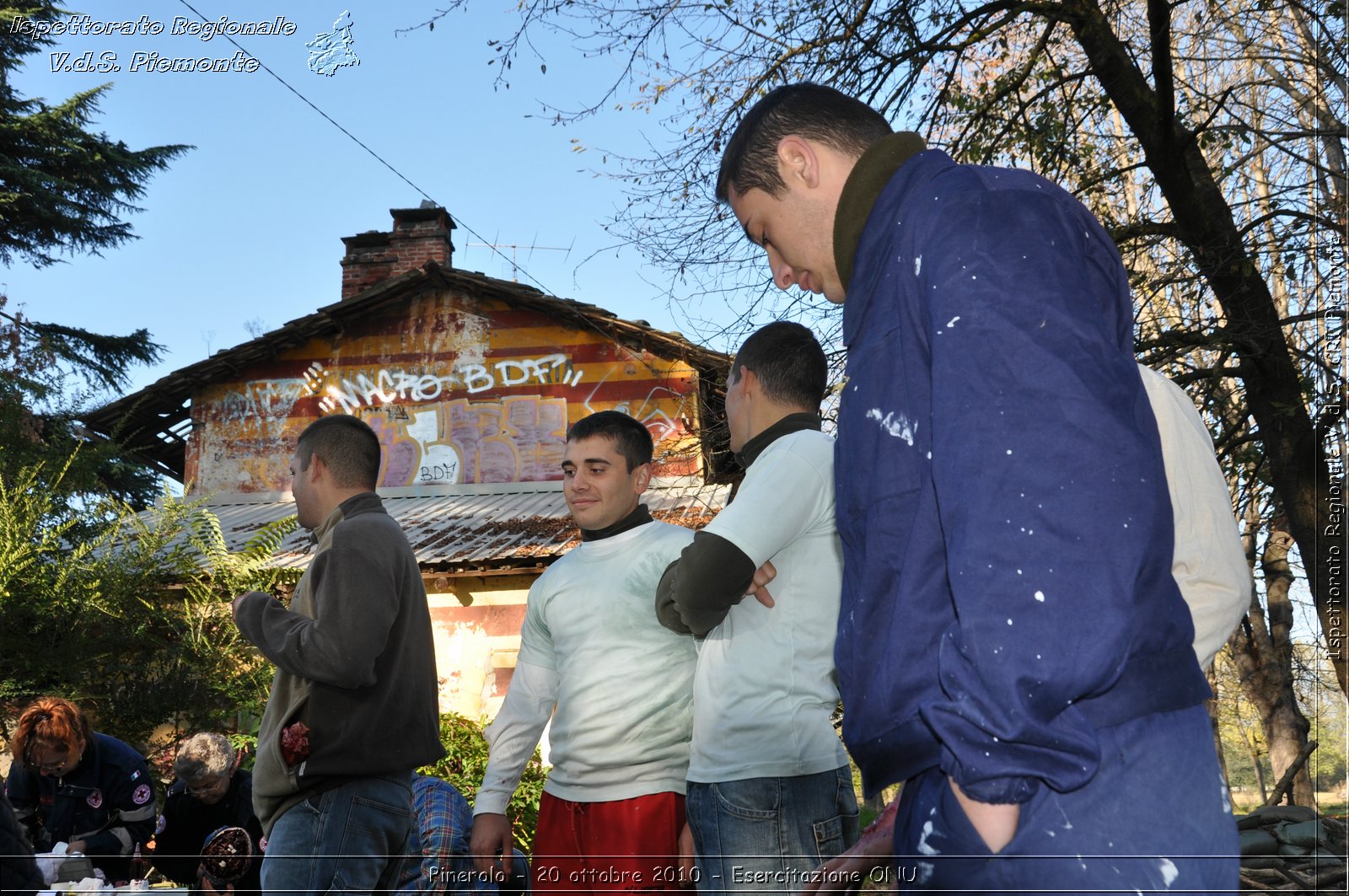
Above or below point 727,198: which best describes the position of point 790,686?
below

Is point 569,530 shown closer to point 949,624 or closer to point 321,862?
point 321,862

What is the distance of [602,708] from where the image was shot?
3449mm

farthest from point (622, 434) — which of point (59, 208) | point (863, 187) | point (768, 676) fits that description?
point (59, 208)

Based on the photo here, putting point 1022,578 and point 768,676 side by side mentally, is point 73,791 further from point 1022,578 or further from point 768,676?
point 1022,578

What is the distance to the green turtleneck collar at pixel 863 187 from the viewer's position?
1.68 meters

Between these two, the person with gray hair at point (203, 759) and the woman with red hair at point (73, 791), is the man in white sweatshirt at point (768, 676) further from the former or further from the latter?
the woman with red hair at point (73, 791)

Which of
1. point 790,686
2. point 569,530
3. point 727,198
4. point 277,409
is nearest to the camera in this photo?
point 727,198

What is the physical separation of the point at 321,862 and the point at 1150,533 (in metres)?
3.00

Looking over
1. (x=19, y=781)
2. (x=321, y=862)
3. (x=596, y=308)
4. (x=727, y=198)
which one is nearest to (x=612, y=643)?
(x=321, y=862)

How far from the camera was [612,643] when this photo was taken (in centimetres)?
356

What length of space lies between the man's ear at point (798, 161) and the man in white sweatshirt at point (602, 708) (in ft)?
6.80

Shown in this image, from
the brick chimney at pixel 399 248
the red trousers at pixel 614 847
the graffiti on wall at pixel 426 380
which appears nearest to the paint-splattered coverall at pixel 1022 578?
the red trousers at pixel 614 847

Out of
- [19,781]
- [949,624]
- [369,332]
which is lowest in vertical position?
[19,781]

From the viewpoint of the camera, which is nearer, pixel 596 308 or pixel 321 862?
pixel 321 862
